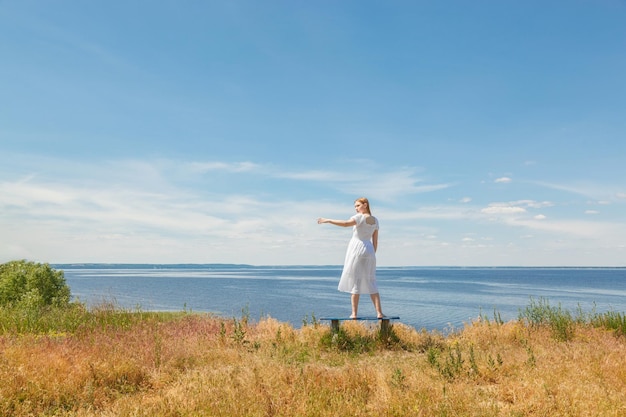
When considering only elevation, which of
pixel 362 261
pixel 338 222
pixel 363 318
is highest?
pixel 338 222

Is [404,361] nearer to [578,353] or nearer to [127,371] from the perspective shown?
[578,353]

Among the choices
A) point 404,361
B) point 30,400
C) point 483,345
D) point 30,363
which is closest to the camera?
point 30,400

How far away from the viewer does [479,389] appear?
7.09 m

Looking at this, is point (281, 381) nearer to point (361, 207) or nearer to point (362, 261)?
point (362, 261)

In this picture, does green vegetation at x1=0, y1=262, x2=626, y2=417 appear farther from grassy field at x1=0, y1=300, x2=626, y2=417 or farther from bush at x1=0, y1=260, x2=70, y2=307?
bush at x1=0, y1=260, x2=70, y2=307

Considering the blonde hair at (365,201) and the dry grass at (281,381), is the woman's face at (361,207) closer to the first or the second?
the blonde hair at (365,201)

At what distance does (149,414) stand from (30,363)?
2811 mm

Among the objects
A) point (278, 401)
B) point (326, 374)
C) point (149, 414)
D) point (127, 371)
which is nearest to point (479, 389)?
point (326, 374)

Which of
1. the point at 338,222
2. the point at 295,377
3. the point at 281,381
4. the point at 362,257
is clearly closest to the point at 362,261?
the point at 362,257

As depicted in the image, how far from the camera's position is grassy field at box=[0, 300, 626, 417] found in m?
6.15

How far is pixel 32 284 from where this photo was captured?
19.3 meters

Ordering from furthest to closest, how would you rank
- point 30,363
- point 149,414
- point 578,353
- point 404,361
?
1. point 404,361
2. point 578,353
3. point 30,363
4. point 149,414

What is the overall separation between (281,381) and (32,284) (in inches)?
654

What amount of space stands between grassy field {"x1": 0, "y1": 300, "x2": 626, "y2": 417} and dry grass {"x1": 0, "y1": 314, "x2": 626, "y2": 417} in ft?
A: 0.06
